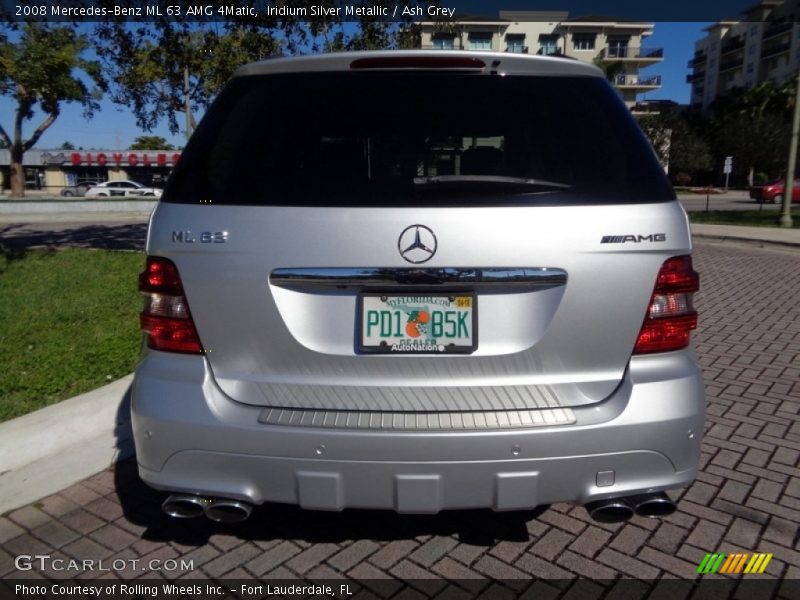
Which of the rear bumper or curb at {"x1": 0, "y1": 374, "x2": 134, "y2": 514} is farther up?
the rear bumper

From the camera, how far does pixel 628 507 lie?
2.22 m

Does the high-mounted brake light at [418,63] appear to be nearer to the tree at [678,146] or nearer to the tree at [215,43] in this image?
the tree at [215,43]

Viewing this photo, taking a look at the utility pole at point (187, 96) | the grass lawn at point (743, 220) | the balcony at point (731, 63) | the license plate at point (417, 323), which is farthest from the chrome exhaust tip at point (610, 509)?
the balcony at point (731, 63)

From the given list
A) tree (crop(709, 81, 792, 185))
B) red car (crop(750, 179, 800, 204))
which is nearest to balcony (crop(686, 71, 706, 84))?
tree (crop(709, 81, 792, 185))

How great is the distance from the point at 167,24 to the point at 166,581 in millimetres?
7441

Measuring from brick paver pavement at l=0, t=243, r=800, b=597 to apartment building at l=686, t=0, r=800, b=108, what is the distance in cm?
7061

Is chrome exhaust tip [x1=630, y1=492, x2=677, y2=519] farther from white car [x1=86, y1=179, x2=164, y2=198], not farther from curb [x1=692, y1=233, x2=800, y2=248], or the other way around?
white car [x1=86, y1=179, x2=164, y2=198]

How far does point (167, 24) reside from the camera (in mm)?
8078

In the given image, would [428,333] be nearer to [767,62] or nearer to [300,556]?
[300,556]

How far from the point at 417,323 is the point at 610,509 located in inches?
36.2

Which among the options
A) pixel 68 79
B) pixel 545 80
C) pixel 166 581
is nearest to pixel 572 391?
pixel 545 80

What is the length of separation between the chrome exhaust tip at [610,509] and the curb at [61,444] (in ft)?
8.21

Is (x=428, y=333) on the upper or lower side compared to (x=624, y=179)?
lower

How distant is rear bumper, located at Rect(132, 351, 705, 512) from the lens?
208 cm
